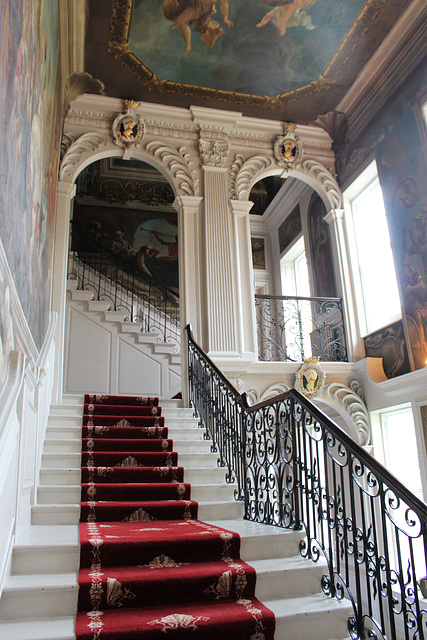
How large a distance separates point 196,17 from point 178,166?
217 cm

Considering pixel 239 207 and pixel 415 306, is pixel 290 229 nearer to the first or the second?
pixel 239 207

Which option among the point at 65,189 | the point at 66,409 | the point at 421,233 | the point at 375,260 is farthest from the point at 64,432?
the point at 375,260

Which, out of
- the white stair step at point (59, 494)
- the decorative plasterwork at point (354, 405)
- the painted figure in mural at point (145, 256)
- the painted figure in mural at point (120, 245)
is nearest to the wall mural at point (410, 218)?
the decorative plasterwork at point (354, 405)

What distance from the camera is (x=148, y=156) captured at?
27.7 ft

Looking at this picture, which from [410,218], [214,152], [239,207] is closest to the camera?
[410,218]

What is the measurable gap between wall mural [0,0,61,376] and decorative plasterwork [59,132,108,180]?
2.54 meters

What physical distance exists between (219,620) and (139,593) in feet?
1.72

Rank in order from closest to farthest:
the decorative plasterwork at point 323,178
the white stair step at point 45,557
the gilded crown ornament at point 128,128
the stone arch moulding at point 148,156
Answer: the white stair step at point 45,557, the stone arch moulding at point 148,156, the gilded crown ornament at point 128,128, the decorative plasterwork at point 323,178

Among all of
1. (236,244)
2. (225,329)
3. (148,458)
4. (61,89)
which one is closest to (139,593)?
(148,458)

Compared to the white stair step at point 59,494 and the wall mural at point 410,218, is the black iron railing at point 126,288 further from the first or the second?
the white stair step at point 59,494

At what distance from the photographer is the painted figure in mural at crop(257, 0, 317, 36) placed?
7.21m

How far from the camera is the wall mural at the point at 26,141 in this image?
2842 millimetres

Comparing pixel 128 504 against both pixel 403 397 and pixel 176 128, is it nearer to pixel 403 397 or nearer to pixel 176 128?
pixel 403 397

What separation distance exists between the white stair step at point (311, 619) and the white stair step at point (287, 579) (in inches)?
4.4
